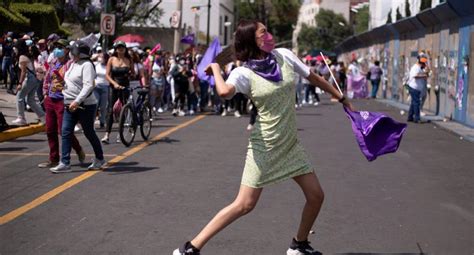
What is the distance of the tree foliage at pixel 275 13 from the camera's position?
314 feet

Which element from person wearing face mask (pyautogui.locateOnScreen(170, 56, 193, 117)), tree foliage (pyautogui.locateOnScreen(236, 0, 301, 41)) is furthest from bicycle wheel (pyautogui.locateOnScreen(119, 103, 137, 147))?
tree foliage (pyautogui.locateOnScreen(236, 0, 301, 41))

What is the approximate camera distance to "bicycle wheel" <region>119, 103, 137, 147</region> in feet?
39.3

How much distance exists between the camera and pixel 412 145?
539 inches

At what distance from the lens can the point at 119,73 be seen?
12.8m

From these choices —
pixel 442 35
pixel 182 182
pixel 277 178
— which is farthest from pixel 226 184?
pixel 442 35

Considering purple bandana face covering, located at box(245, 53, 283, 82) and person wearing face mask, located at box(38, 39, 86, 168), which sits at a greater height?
purple bandana face covering, located at box(245, 53, 283, 82)

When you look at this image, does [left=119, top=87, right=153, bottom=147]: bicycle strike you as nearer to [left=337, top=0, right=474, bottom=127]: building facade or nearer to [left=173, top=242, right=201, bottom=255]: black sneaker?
[left=173, top=242, right=201, bottom=255]: black sneaker

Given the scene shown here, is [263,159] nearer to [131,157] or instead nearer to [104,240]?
[104,240]

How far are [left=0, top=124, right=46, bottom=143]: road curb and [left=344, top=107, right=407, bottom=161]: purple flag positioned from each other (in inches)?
344

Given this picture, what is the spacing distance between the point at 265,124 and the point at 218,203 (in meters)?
2.59

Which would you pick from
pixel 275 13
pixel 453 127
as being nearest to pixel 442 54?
pixel 453 127

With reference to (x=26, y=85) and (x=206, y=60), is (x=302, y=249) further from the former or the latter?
(x=26, y=85)

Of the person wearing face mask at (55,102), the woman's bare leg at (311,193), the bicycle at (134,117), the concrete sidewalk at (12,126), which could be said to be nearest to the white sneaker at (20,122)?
the concrete sidewalk at (12,126)

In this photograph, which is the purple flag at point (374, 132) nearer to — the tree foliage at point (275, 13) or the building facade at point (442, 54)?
the building facade at point (442, 54)
